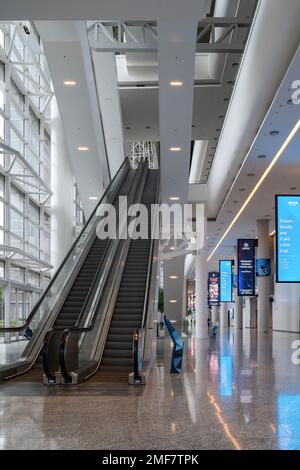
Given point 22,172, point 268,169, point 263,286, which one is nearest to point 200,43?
point 268,169

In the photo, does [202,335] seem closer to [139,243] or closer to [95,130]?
[139,243]

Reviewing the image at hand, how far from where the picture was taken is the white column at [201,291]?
25.4 m

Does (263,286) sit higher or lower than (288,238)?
lower

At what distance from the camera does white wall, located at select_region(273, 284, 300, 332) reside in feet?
97.1

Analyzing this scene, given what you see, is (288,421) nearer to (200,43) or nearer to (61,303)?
(61,303)

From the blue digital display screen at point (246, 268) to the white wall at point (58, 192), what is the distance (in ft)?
31.2

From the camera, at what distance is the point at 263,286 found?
28.2 meters

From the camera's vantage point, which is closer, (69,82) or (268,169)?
(69,82)

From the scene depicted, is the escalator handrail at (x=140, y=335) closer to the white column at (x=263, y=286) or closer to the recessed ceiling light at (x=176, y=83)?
the recessed ceiling light at (x=176, y=83)

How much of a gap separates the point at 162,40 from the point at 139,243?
7612 millimetres

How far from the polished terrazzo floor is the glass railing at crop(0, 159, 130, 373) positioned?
3.41 ft

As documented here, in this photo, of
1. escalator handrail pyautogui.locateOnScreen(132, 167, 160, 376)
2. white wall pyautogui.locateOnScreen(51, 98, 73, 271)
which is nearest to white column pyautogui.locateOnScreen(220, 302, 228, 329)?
white wall pyautogui.locateOnScreen(51, 98, 73, 271)

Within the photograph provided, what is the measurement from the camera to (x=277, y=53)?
1182cm

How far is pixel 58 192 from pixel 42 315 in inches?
641
